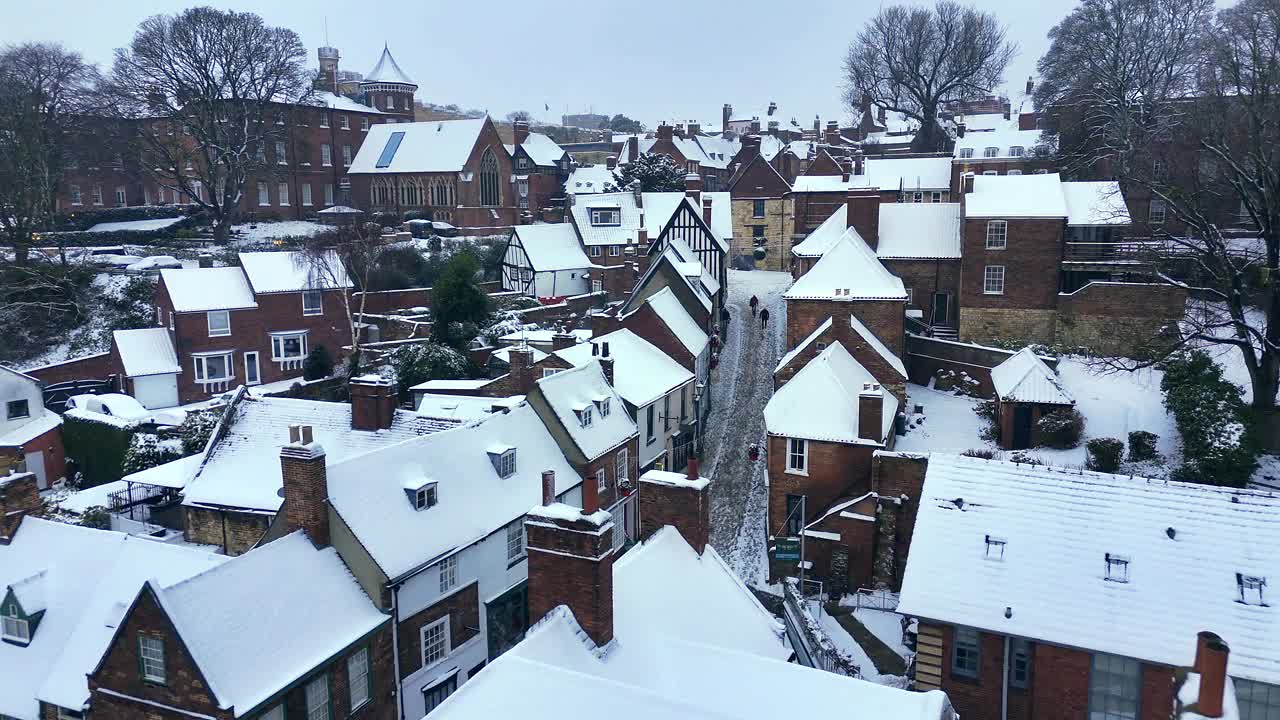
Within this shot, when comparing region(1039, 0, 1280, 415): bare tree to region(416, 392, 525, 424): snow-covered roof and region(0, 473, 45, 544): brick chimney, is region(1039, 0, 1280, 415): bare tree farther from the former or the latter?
region(0, 473, 45, 544): brick chimney

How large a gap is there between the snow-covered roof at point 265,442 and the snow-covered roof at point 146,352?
1745 cm

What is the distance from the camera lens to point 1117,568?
1623 centimetres

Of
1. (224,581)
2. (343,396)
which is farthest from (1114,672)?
(343,396)

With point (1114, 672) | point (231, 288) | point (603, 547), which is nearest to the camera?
point (603, 547)

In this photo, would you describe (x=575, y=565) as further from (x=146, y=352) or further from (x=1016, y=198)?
(x=146, y=352)

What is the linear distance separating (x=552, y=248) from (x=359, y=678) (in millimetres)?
39386

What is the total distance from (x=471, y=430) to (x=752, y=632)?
37.7ft

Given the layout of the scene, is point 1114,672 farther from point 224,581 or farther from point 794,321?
point 794,321

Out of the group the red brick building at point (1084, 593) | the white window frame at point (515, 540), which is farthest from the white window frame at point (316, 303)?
the red brick building at point (1084, 593)

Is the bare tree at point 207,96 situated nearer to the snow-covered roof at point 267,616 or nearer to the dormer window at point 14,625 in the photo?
the dormer window at point 14,625

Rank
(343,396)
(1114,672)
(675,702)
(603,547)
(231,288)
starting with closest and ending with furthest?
(675,702) < (603,547) < (1114,672) < (343,396) < (231,288)

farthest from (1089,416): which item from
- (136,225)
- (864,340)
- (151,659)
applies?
(136,225)

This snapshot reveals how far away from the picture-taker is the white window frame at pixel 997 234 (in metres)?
36.8

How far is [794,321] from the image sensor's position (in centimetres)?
3581
